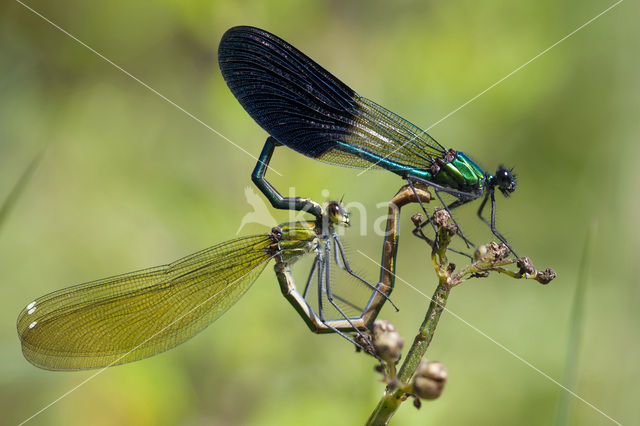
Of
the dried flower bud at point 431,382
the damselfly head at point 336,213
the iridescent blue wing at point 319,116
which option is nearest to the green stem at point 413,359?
the dried flower bud at point 431,382

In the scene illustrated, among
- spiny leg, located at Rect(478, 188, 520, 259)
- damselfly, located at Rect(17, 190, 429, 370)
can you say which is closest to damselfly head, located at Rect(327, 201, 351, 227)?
damselfly, located at Rect(17, 190, 429, 370)

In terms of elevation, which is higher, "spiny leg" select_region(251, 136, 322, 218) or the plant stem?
"spiny leg" select_region(251, 136, 322, 218)

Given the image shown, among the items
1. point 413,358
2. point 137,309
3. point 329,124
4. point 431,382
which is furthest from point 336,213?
point 431,382

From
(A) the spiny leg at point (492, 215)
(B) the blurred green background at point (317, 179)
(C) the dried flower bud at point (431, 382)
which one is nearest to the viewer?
(C) the dried flower bud at point (431, 382)

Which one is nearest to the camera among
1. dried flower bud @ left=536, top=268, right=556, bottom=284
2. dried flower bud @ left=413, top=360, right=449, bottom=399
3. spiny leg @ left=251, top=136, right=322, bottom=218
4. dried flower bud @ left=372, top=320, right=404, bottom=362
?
dried flower bud @ left=413, top=360, right=449, bottom=399

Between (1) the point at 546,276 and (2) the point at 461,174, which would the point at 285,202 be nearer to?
(2) the point at 461,174

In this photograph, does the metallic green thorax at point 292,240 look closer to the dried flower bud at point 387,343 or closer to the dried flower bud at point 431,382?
the dried flower bud at point 387,343

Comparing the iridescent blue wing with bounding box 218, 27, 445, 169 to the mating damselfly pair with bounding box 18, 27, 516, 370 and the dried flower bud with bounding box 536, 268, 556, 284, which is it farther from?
the dried flower bud with bounding box 536, 268, 556, 284
